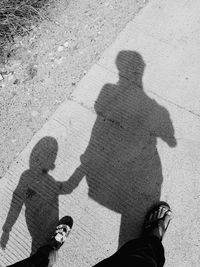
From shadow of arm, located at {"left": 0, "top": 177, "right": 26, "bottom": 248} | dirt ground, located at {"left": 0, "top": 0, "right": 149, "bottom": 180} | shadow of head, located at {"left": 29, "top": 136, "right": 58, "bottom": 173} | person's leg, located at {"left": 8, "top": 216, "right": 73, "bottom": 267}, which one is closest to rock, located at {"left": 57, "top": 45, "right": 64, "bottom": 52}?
dirt ground, located at {"left": 0, "top": 0, "right": 149, "bottom": 180}

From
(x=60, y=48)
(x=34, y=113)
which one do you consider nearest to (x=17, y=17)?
(x=60, y=48)

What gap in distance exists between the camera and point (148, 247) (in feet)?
8.04

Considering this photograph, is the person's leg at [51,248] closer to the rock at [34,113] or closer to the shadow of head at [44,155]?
the shadow of head at [44,155]

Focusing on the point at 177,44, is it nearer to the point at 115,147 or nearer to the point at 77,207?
the point at 115,147

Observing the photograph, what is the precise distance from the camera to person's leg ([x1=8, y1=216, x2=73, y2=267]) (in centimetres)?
252

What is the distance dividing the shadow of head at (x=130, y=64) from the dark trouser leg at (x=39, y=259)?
2148mm

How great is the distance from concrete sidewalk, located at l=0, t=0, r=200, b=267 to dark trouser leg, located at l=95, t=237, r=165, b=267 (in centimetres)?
37

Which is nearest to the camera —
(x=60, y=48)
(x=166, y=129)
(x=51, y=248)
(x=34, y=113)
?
(x=51, y=248)

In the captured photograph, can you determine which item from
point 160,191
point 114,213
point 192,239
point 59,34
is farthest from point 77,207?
point 59,34

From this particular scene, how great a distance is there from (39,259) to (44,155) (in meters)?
1.07

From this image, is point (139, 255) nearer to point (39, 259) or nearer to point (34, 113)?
point (39, 259)

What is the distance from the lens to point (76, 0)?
14.0 ft

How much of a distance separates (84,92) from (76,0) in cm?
160

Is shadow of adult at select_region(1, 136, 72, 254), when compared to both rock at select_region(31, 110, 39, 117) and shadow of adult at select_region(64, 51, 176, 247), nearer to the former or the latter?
shadow of adult at select_region(64, 51, 176, 247)
